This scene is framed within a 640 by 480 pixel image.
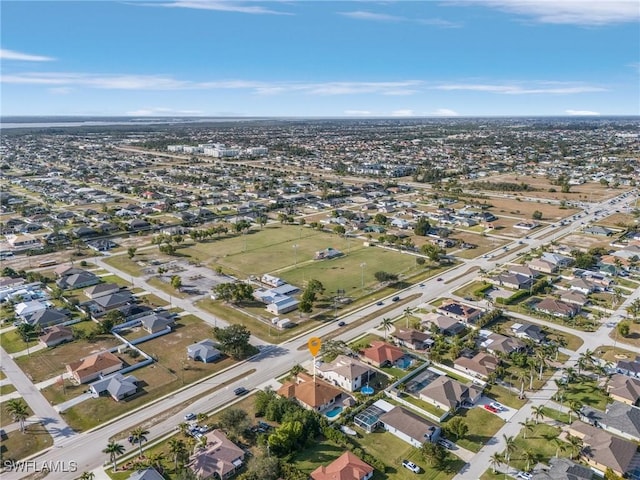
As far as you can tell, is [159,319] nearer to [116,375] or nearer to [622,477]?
[116,375]

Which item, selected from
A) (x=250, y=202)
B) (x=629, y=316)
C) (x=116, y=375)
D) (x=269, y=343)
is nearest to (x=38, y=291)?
(x=116, y=375)

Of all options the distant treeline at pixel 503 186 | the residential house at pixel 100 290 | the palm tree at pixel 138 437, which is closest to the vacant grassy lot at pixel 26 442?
the palm tree at pixel 138 437

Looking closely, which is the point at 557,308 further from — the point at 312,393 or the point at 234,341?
the point at 234,341

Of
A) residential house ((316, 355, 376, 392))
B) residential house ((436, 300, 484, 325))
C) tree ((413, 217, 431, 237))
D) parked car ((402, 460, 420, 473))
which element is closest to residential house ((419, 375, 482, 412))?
residential house ((316, 355, 376, 392))

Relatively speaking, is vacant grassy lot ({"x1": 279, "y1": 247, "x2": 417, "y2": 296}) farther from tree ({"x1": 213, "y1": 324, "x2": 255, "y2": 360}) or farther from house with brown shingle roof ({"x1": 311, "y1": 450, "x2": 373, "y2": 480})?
house with brown shingle roof ({"x1": 311, "y1": 450, "x2": 373, "y2": 480})

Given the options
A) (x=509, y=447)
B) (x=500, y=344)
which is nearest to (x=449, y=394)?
(x=509, y=447)

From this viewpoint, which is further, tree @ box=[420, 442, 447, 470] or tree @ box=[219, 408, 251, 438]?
tree @ box=[219, 408, 251, 438]

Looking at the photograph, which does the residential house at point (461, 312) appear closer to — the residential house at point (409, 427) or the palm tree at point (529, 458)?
the residential house at point (409, 427)
